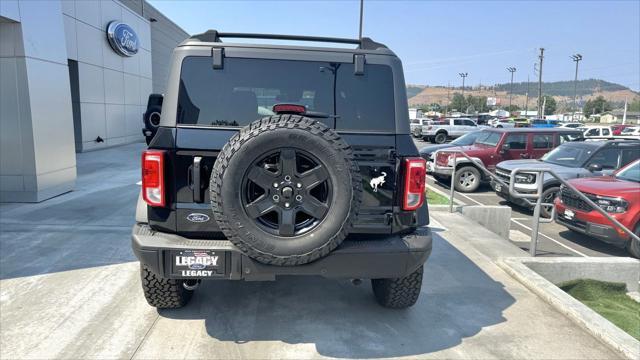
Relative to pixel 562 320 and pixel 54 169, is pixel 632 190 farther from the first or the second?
pixel 54 169

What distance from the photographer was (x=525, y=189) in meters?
9.55

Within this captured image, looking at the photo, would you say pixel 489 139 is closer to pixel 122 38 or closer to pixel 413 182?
pixel 413 182

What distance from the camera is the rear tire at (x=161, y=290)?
3475 millimetres

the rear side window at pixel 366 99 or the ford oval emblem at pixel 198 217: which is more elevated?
the rear side window at pixel 366 99

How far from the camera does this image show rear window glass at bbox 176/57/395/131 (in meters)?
3.11

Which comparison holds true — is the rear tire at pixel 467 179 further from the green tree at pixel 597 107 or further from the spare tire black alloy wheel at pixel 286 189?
the green tree at pixel 597 107

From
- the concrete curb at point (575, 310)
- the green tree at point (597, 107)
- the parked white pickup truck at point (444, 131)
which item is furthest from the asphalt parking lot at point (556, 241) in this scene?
the green tree at point (597, 107)

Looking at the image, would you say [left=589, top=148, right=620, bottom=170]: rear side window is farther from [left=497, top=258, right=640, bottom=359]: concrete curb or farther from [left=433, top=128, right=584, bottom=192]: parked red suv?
[left=497, top=258, right=640, bottom=359]: concrete curb

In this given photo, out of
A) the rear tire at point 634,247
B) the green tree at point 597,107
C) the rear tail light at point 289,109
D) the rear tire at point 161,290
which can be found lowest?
the rear tire at point 634,247

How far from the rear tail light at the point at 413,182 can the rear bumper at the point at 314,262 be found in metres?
0.27

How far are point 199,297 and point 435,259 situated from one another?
2853mm

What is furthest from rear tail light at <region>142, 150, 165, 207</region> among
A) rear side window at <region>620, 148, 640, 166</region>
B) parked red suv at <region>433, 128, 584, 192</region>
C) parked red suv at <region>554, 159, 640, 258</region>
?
A: parked red suv at <region>433, 128, 584, 192</region>

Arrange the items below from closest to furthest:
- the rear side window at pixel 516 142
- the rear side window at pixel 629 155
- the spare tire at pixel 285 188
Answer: the spare tire at pixel 285 188, the rear side window at pixel 629 155, the rear side window at pixel 516 142

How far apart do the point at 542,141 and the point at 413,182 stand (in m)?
10.7
